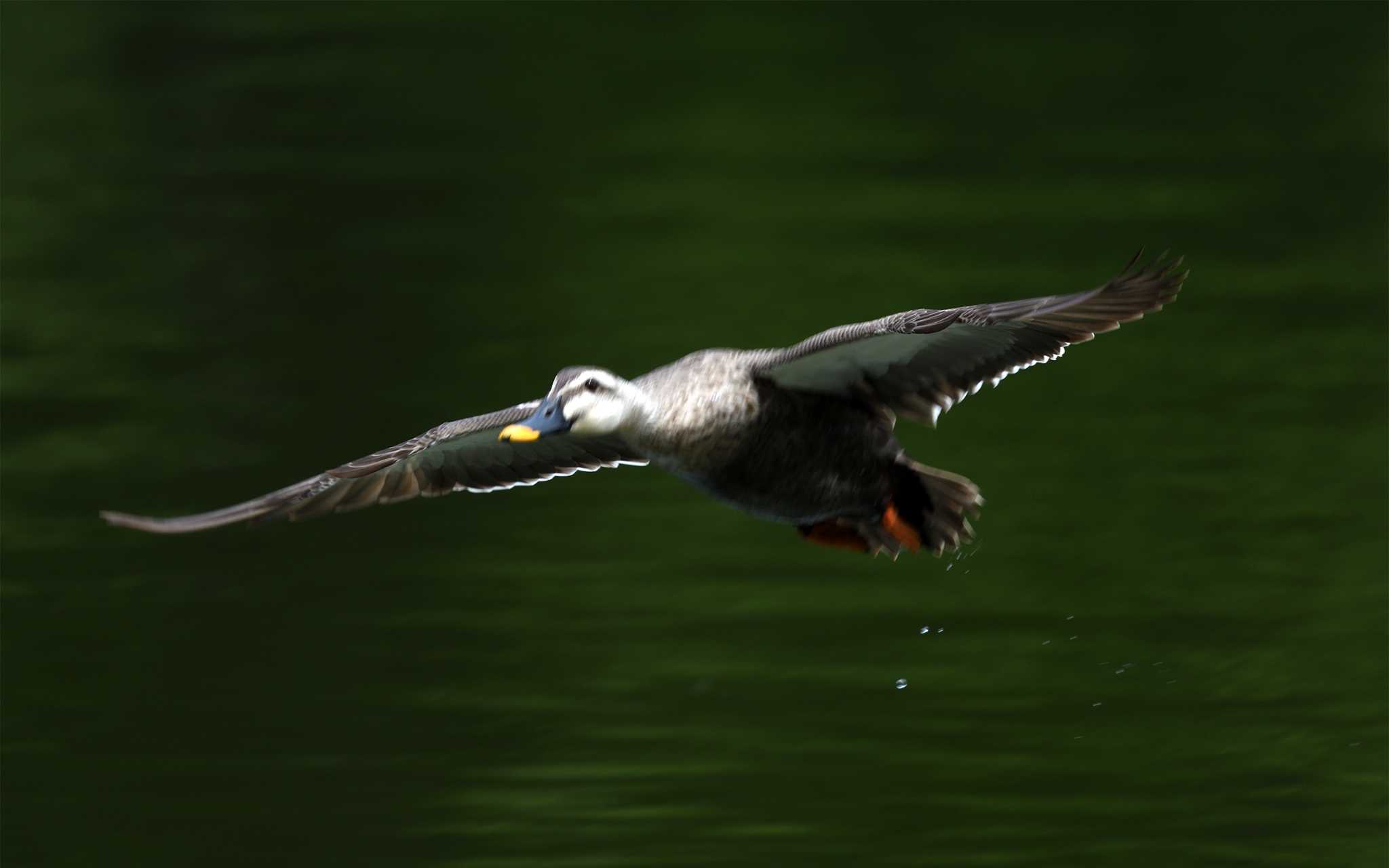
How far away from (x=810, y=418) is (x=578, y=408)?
1.06 meters

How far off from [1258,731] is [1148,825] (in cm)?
102

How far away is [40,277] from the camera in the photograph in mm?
16156

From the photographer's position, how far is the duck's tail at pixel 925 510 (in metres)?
8.84

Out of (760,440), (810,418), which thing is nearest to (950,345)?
(810,418)

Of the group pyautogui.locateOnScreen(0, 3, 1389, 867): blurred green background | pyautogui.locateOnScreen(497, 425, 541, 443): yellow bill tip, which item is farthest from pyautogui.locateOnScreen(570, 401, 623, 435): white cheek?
pyautogui.locateOnScreen(0, 3, 1389, 867): blurred green background

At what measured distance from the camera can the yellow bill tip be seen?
25.7ft

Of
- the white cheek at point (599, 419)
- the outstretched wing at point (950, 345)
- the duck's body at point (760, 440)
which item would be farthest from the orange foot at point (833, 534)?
the white cheek at point (599, 419)

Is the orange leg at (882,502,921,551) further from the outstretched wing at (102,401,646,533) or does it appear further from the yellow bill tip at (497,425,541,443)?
the yellow bill tip at (497,425,541,443)

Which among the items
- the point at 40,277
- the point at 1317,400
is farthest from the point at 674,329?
the point at 40,277

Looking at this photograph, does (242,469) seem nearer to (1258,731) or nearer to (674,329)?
(674,329)

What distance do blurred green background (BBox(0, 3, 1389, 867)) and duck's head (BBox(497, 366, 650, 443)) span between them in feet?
5.44

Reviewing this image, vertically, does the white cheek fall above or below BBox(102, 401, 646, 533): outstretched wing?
above

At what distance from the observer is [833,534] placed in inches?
360

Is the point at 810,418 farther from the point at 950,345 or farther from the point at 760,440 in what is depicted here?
the point at 950,345
